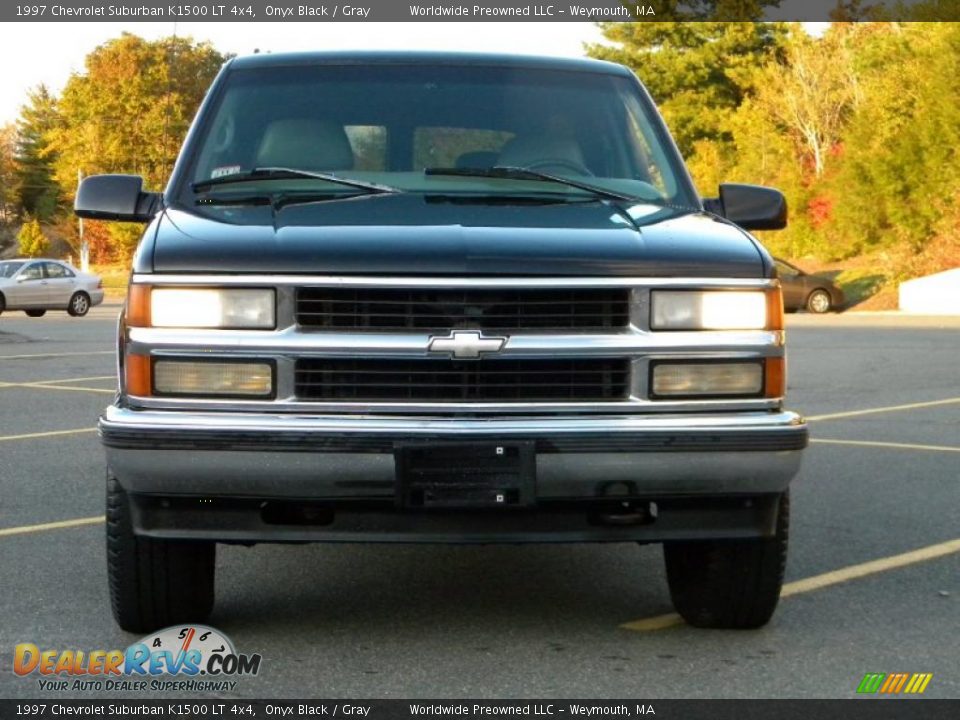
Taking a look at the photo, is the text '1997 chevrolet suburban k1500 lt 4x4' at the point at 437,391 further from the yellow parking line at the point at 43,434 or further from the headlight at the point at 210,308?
the yellow parking line at the point at 43,434

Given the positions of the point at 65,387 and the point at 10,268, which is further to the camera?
the point at 10,268

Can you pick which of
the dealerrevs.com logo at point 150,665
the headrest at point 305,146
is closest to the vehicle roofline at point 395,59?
the headrest at point 305,146

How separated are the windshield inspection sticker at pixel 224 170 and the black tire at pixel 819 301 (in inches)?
1259

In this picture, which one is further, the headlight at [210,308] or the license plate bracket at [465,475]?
the headlight at [210,308]

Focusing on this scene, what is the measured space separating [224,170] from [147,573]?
1662 millimetres

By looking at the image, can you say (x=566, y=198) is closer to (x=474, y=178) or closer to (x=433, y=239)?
(x=474, y=178)

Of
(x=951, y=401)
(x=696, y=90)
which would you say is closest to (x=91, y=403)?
(x=951, y=401)

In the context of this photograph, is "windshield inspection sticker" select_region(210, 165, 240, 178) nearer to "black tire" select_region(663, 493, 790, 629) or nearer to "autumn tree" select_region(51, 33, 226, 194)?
"black tire" select_region(663, 493, 790, 629)

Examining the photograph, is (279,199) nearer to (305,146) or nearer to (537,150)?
(305,146)

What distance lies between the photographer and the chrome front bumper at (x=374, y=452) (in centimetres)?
468

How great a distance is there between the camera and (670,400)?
488 centimetres

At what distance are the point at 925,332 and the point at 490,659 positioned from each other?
72.7 ft

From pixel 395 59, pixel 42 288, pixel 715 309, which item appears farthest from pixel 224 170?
pixel 42 288

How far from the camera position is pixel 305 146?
6180 mm
